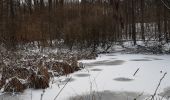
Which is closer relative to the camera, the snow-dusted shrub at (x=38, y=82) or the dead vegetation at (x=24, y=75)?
the dead vegetation at (x=24, y=75)

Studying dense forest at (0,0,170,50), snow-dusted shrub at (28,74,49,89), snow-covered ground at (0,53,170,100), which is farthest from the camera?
dense forest at (0,0,170,50)

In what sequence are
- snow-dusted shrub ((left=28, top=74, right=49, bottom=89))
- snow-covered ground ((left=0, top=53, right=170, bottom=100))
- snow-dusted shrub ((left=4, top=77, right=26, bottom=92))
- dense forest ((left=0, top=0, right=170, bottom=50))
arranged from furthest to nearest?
dense forest ((left=0, top=0, right=170, bottom=50)) → snow-dusted shrub ((left=28, top=74, right=49, bottom=89)) → snow-dusted shrub ((left=4, top=77, right=26, bottom=92)) → snow-covered ground ((left=0, top=53, right=170, bottom=100))

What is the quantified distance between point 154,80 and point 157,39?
8.19 metres

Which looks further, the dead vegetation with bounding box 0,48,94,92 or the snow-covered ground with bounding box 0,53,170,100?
the dead vegetation with bounding box 0,48,94,92

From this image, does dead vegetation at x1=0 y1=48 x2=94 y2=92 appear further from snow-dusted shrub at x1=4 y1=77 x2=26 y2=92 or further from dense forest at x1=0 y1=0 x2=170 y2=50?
dense forest at x1=0 y1=0 x2=170 y2=50

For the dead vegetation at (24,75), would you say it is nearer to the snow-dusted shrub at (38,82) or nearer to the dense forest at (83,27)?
the snow-dusted shrub at (38,82)

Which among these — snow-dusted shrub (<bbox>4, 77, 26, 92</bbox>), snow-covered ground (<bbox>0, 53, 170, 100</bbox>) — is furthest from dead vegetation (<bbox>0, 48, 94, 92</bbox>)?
snow-covered ground (<bbox>0, 53, 170, 100</bbox>)

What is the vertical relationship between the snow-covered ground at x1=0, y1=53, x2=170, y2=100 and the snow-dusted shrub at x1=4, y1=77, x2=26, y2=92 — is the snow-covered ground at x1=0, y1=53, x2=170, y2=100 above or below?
below

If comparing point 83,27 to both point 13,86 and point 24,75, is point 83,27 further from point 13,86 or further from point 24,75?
point 13,86

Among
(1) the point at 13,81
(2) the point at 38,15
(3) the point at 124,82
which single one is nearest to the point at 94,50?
(2) the point at 38,15

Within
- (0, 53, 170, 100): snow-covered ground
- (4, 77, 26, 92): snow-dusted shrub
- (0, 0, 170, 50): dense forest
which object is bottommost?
(0, 53, 170, 100): snow-covered ground

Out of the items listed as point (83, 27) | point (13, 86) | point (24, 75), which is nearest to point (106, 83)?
point (24, 75)

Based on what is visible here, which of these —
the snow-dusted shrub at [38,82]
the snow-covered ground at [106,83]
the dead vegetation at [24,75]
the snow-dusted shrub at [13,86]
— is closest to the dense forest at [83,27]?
the snow-covered ground at [106,83]

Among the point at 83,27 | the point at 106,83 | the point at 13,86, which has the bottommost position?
the point at 106,83
